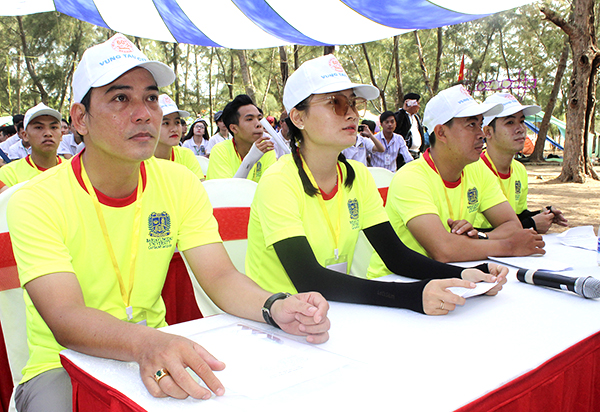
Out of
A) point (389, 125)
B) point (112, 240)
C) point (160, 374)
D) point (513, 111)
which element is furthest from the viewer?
point (389, 125)

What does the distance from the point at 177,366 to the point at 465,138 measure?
92.5 inches

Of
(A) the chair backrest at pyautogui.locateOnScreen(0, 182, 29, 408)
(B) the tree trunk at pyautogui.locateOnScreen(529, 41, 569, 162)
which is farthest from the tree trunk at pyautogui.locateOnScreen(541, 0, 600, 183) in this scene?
(A) the chair backrest at pyautogui.locateOnScreen(0, 182, 29, 408)

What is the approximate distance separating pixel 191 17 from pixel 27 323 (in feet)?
17.6

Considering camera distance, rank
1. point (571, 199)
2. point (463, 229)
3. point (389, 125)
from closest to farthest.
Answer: point (463, 229), point (389, 125), point (571, 199)

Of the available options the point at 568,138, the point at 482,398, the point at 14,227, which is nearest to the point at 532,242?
the point at 482,398

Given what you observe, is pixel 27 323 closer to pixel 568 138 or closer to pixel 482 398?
pixel 482 398

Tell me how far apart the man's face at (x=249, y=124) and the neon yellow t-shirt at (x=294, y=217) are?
2926 mm

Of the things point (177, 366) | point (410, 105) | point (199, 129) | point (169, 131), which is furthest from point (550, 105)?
point (177, 366)

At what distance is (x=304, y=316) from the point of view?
1.32m

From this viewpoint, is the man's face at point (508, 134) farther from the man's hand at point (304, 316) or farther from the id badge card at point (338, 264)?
the man's hand at point (304, 316)

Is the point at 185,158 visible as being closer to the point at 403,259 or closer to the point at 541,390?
the point at 403,259

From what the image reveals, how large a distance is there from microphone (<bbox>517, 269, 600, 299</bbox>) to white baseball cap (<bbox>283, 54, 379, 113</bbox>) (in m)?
1.14

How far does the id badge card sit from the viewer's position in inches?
85.2

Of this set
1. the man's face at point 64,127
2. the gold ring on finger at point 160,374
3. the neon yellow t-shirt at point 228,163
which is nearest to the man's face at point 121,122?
the gold ring on finger at point 160,374
